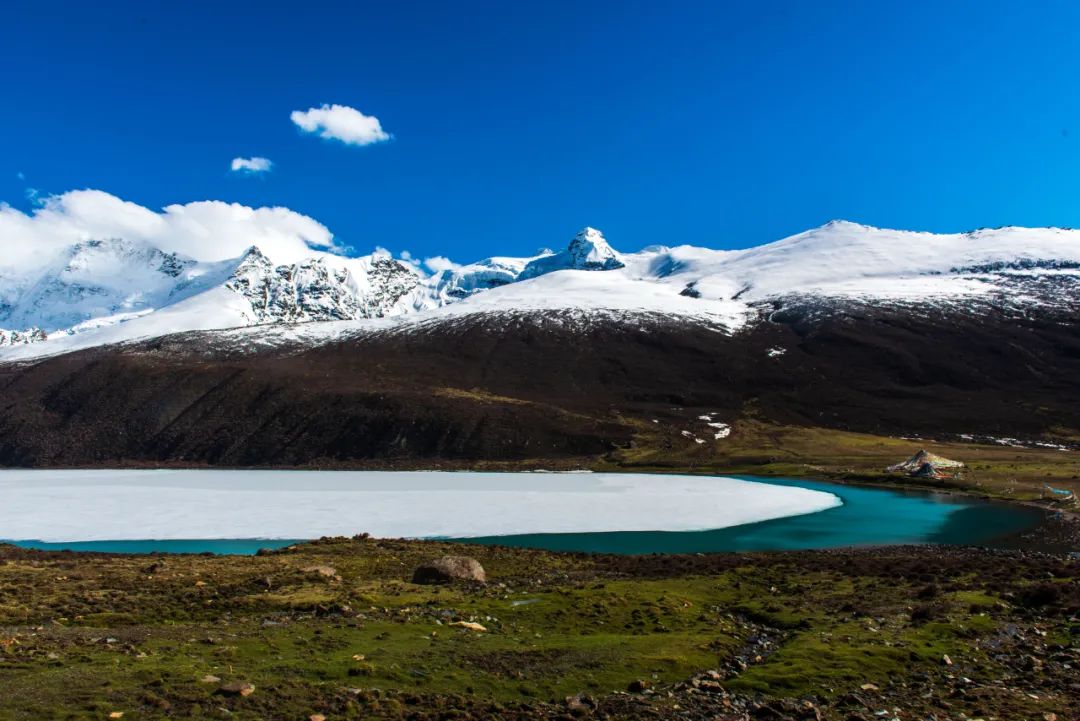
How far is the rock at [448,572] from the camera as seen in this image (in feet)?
129

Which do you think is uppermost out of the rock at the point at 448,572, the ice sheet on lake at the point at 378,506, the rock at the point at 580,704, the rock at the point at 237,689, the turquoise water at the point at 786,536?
the rock at the point at 237,689

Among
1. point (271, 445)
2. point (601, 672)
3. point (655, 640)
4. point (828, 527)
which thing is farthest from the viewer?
point (271, 445)

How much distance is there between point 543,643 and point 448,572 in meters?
15.1

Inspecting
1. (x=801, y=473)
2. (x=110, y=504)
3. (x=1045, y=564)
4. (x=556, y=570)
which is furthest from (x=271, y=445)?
(x=1045, y=564)

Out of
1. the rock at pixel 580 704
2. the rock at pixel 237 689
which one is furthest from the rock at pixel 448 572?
the rock at pixel 237 689

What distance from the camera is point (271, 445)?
594ft

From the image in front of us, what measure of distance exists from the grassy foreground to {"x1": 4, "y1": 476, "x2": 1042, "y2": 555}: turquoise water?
51.2ft

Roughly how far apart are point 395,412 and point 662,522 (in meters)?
129

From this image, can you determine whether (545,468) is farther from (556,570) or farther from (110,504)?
(556,570)

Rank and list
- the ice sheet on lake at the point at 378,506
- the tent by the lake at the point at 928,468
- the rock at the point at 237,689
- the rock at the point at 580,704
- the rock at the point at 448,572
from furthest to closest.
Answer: the tent by the lake at the point at 928,468 < the ice sheet on lake at the point at 378,506 < the rock at the point at 448,572 < the rock at the point at 580,704 < the rock at the point at 237,689

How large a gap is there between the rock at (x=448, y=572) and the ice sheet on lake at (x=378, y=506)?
22663mm

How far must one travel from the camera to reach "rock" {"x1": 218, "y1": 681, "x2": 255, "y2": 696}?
60.1 ft

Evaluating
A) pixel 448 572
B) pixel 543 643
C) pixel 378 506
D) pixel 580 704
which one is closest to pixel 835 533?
pixel 448 572

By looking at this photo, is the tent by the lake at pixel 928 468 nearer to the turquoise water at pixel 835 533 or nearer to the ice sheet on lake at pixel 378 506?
the ice sheet on lake at pixel 378 506
